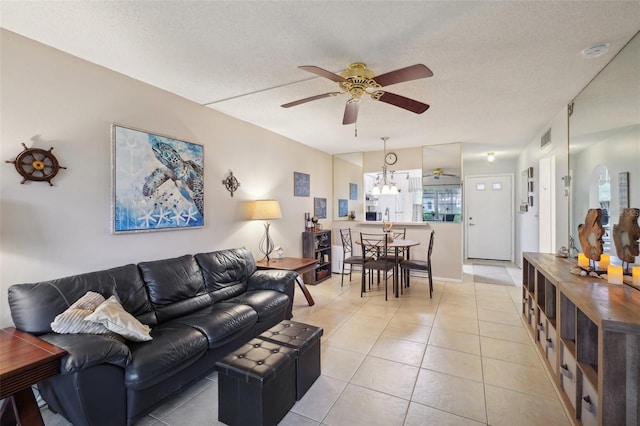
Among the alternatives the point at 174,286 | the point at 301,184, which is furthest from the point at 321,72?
the point at 301,184

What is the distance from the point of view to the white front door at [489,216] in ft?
22.3

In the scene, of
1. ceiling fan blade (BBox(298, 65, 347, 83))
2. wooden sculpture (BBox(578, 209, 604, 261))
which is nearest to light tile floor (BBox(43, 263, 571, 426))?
wooden sculpture (BBox(578, 209, 604, 261))

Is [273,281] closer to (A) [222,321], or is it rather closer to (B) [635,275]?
(A) [222,321]

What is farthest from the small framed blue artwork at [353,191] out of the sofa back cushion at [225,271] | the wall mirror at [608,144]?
the wall mirror at [608,144]

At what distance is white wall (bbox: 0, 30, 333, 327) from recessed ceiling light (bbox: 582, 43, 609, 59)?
11.5 ft

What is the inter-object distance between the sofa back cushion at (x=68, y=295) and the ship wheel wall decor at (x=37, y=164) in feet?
2.42

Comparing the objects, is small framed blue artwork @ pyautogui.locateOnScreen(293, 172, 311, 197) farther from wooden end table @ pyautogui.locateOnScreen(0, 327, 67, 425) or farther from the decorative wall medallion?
wooden end table @ pyautogui.locateOnScreen(0, 327, 67, 425)

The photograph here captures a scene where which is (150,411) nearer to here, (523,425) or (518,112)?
(523,425)

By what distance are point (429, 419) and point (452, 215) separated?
13.5 feet

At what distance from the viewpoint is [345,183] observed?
635 centimetres

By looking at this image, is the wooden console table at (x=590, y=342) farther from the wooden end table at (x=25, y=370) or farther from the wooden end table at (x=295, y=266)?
the wooden end table at (x=25, y=370)

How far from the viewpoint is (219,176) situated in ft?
11.5

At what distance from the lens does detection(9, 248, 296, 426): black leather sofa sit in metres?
1.59

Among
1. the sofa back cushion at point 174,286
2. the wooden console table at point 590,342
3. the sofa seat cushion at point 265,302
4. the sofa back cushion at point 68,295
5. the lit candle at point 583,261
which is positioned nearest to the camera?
the wooden console table at point 590,342
